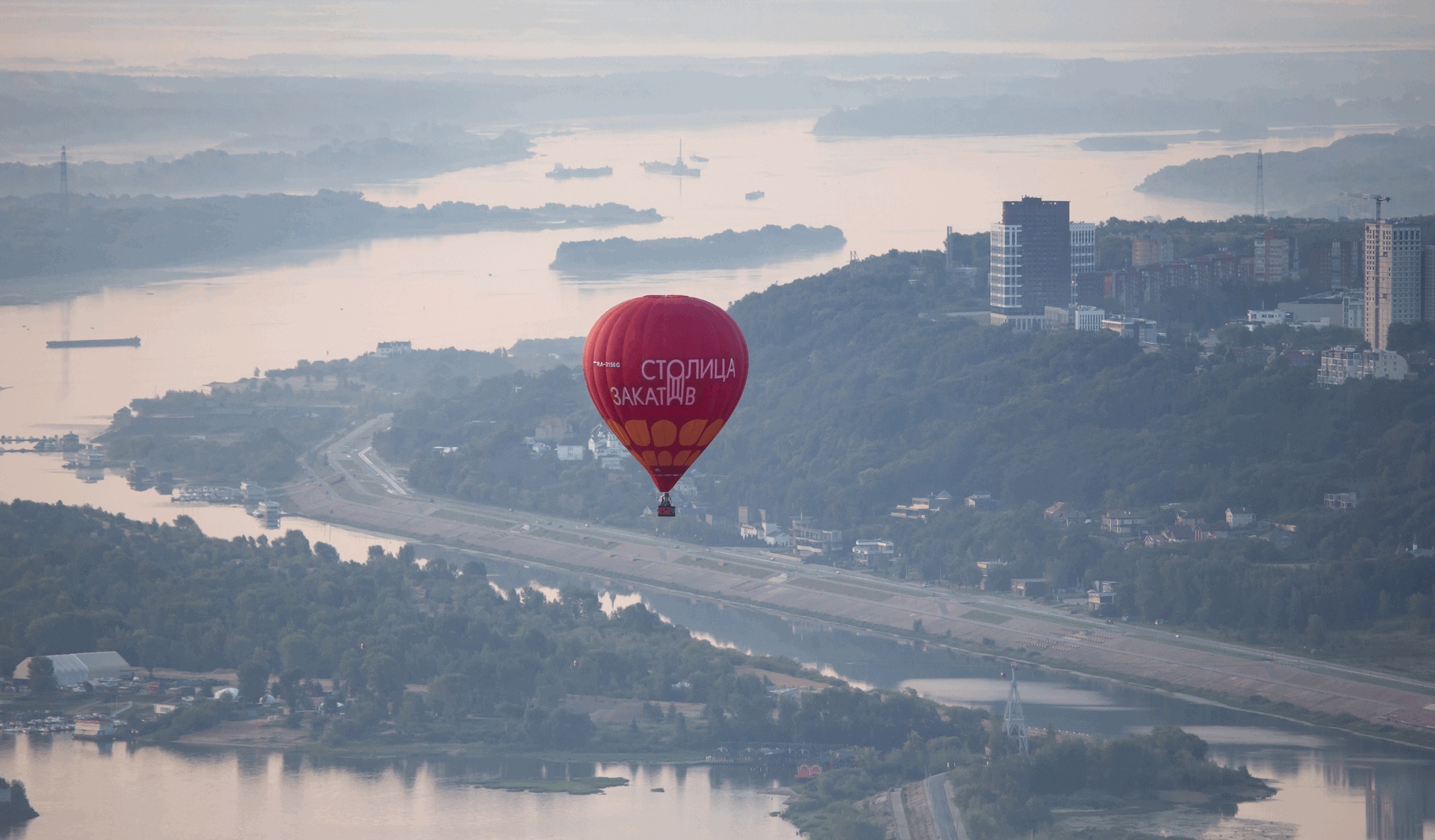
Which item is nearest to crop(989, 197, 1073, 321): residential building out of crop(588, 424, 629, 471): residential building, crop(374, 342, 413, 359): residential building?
crop(588, 424, 629, 471): residential building

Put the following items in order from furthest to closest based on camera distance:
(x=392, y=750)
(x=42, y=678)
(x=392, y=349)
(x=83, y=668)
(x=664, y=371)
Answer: (x=392, y=349) → (x=83, y=668) → (x=42, y=678) → (x=392, y=750) → (x=664, y=371)

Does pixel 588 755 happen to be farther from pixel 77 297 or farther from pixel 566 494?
pixel 77 297

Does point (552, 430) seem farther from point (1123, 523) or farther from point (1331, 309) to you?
point (1331, 309)

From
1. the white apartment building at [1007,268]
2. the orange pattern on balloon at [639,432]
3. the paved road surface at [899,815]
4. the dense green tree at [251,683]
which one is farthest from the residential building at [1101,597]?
the orange pattern on balloon at [639,432]

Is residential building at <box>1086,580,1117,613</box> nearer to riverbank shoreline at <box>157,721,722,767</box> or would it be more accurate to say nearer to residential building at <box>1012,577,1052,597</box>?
residential building at <box>1012,577,1052,597</box>

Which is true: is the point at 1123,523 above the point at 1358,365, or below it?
below

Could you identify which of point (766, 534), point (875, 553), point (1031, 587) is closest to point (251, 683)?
point (1031, 587)

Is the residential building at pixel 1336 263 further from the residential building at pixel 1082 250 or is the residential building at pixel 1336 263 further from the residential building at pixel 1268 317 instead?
the residential building at pixel 1082 250
